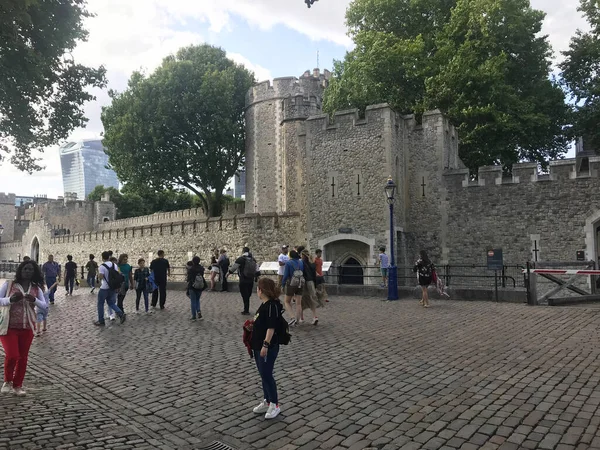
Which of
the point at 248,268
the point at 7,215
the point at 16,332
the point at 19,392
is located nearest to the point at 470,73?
the point at 248,268

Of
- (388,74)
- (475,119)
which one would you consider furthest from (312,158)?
(475,119)

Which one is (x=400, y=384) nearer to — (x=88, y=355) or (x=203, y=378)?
(x=203, y=378)

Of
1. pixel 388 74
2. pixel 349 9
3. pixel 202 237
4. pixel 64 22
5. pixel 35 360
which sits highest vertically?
pixel 349 9

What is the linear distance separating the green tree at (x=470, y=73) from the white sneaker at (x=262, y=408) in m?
21.5

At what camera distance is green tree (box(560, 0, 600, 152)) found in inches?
959

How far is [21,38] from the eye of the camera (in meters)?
11.8

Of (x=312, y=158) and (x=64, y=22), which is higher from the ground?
(x=64, y=22)

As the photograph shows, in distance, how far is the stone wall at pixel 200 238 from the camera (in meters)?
24.4

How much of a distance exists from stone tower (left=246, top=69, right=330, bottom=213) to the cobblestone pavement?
23.3 meters

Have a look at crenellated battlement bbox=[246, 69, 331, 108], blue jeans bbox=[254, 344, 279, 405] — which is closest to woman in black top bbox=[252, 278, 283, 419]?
blue jeans bbox=[254, 344, 279, 405]

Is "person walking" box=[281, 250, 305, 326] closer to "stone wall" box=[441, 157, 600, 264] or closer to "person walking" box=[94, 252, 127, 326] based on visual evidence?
"person walking" box=[94, 252, 127, 326]

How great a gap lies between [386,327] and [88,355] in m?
5.30

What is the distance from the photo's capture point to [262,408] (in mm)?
4840

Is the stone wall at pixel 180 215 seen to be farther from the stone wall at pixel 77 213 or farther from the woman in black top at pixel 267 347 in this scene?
the woman in black top at pixel 267 347
